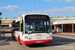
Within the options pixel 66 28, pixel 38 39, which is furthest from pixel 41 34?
pixel 66 28

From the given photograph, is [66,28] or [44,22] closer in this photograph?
[44,22]

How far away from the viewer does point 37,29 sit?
10250 mm

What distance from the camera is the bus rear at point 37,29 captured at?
10.1 m

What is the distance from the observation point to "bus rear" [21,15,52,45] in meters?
10.1

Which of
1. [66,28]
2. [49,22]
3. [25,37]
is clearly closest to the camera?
[25,37]

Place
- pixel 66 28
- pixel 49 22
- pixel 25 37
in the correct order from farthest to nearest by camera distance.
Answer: pixel 66 28 < pixel 49 22 < pixel 25 37

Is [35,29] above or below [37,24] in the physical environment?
below

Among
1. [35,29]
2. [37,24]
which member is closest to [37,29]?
[35,29]

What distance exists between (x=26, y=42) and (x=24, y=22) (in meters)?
1.62

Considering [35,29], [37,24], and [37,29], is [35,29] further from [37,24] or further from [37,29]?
[37,24]

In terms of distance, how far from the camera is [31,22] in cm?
1024

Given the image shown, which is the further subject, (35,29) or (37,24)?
(37,24)

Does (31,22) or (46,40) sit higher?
(31,22)

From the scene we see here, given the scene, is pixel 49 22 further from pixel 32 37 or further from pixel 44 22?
pixel 32 37
